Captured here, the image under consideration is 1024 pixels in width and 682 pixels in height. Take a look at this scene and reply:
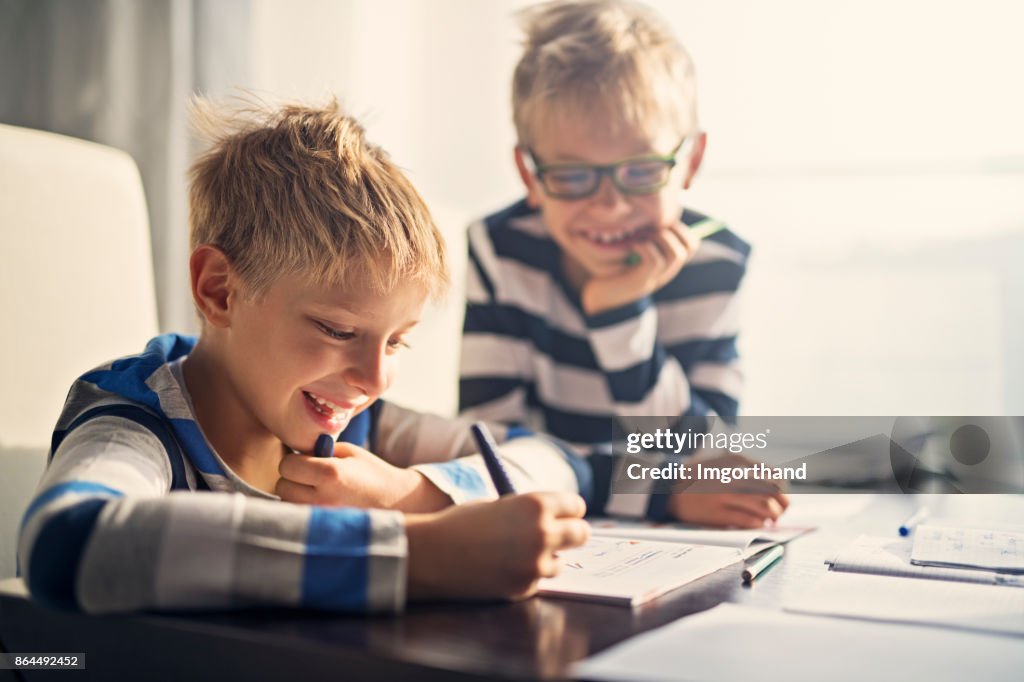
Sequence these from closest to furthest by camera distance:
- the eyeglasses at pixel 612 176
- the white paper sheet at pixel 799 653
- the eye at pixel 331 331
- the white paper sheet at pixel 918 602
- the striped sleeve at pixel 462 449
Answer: the white paper sheet at pixel 799 653
the white paper sheet at pixel 918 602
the eye at pixel 331 331
the striped sleeve at pixel 462 449
the eyeglasses at pixel 612 176

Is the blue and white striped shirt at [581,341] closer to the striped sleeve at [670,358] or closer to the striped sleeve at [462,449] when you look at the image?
the striped sleeve at [670,358]

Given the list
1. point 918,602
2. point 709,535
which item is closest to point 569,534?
point 918,602

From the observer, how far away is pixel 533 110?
1.49m

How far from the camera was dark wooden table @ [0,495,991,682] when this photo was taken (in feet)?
1.27

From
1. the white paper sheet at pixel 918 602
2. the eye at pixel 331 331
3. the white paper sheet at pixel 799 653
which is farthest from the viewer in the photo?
the eye at pixel 331 331

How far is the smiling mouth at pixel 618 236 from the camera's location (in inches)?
56.2

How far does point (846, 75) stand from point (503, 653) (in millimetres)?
1391

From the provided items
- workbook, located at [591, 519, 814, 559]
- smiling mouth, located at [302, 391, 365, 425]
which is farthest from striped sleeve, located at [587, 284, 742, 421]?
smiling mouth, located at [302, 391, 365, 425]

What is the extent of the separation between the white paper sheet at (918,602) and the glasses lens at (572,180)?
86cm

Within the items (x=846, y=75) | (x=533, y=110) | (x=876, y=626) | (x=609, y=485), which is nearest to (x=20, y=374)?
(x=609, y=485)

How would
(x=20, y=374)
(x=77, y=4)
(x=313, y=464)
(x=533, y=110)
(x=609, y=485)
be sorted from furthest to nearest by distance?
(x=533, y=110) < (x=77, y=4) < (x=609, y=485) < (x=20, y=374) < (x=313, y=464)

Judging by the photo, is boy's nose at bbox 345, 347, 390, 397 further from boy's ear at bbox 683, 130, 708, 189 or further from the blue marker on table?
boy's ear at bbox 683, 130, 708, 189

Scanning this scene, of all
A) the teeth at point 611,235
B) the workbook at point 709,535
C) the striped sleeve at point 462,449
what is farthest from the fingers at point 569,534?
the teeth at point 611,235

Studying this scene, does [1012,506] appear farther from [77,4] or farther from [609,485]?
[77,4]
